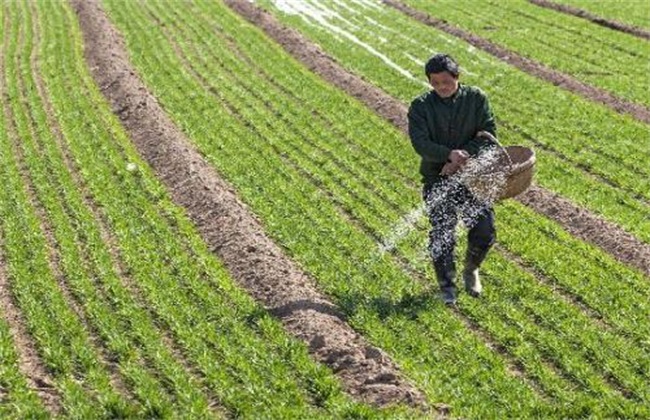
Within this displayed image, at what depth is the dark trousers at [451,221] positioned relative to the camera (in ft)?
32.4

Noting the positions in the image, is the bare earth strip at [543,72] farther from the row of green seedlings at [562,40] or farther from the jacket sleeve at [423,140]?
the jacket sleeve at [423,140]

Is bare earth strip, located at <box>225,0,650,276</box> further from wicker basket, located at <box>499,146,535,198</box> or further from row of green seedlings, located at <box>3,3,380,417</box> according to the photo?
row of green seedlings, located at <box>3,3,380,417</box>

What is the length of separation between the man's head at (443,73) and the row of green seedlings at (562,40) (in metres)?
13.1

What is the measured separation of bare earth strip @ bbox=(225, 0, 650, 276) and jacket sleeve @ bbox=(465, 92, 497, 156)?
3508 mm

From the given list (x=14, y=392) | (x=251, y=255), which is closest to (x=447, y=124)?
(x=251, y=255)

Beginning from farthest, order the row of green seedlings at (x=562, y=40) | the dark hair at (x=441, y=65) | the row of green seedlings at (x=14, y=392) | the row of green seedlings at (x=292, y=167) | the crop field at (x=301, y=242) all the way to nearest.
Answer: the row of green seedlings at (x=562, y=40), the row of green seedlings at (x=292, y=167), the dark hair at (x=441, y=65), the crop field at (x=301, y=242), the row of green seedlings at (x=14, y=392)

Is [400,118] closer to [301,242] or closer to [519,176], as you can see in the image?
[301,242]

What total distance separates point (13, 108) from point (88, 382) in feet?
47.1

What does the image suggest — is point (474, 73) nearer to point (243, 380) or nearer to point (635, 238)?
point (635, 238)

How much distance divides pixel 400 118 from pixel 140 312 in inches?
431

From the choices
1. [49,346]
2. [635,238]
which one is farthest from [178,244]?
[635,238]

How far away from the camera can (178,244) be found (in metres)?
12.9

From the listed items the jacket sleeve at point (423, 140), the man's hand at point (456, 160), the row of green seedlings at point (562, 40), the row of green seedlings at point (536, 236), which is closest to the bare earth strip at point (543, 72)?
the row of green seedlings at point (562, 40)

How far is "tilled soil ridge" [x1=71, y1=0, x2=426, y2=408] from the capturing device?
8.91m
